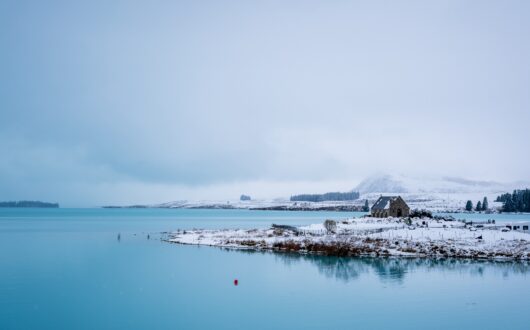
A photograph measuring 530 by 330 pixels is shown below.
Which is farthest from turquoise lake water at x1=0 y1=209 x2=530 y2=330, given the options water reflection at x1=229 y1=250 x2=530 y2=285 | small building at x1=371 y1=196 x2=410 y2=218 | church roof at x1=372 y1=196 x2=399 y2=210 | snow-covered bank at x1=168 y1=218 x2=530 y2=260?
church roof at x1=372 y1=196 x2=399 y2=210

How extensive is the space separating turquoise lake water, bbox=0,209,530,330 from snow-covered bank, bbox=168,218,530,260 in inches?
140

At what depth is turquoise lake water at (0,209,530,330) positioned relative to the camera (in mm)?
26781

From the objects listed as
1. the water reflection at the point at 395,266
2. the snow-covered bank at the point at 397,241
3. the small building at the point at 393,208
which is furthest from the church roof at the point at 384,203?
the water reflection at the point at 395,266

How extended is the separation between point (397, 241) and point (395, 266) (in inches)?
512

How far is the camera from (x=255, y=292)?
1385 inches

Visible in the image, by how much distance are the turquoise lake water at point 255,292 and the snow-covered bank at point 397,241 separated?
11.6ft

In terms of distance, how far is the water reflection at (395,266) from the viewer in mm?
42656

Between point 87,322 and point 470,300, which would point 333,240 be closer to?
point 470,300

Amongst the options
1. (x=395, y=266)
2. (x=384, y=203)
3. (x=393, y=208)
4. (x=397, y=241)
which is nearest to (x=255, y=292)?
(x=395, y=266)

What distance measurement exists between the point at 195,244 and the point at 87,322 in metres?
38.8

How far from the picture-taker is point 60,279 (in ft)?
128

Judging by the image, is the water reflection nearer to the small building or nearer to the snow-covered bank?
the snow-covered bank

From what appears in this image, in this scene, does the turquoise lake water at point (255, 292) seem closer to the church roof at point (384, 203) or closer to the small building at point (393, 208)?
the small building at point (393, 208)

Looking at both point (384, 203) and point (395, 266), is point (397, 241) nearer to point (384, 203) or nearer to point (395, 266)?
point (395, 266)
